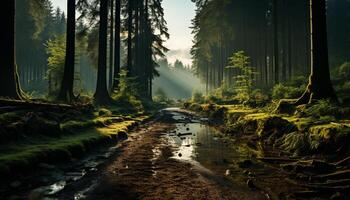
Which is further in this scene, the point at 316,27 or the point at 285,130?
the point at 316,27

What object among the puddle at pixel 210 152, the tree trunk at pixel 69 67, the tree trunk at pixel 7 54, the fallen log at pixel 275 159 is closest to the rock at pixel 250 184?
the puddle at pixel 210 152

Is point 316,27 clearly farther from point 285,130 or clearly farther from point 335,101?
point 285,130

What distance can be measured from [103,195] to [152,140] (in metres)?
8.02

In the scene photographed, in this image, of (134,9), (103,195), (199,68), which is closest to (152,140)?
(103,195)

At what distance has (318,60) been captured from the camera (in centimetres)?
1466

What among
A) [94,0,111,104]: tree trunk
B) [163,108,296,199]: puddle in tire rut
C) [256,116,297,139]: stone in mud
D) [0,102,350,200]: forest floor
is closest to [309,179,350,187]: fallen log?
[0,102,350,200]: forest floor

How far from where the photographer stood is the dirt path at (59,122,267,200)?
640 cm

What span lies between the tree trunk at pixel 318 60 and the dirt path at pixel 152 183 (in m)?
7.81

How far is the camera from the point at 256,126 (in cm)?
1531

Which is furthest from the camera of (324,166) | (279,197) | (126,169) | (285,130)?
(285,130)

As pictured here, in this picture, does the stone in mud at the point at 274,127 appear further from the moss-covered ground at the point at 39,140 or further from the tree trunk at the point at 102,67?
the tree trunk at the point at 102,67

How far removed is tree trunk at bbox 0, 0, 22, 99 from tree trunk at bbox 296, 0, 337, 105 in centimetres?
1300

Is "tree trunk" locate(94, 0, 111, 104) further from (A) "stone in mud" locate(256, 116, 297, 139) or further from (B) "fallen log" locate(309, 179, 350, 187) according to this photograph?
(B) "fallen log" locate(309, 179, 350, 187)

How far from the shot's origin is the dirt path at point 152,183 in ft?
21.0
